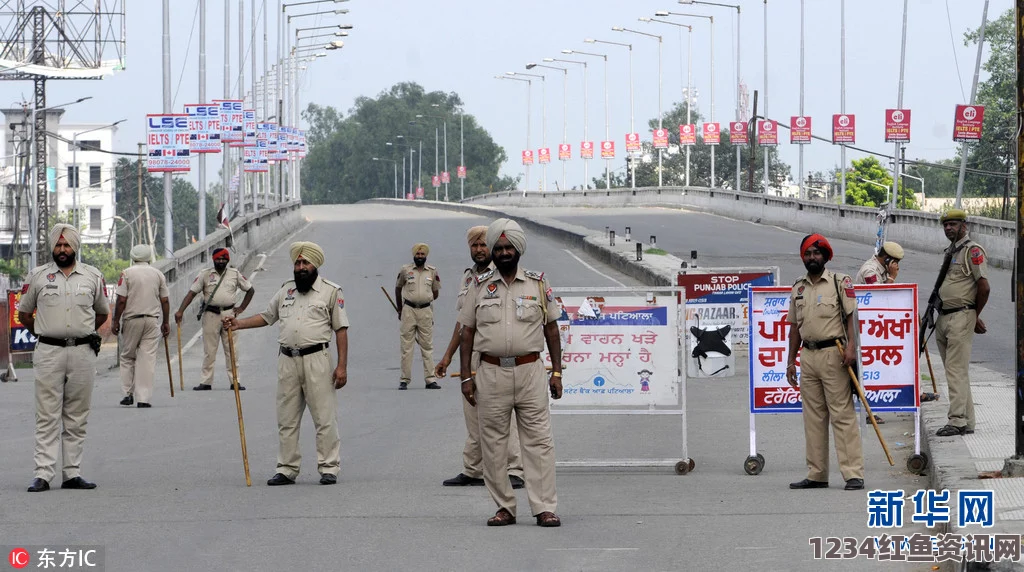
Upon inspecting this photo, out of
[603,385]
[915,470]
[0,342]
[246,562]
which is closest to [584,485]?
[603,385]

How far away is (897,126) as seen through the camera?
47.9 meters

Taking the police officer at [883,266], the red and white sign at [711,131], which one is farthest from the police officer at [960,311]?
the red and white sign at [711,131]

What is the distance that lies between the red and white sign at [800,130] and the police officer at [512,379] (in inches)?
1954

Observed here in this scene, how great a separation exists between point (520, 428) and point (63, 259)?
406 cm

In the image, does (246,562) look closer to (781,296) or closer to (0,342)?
(781,296)

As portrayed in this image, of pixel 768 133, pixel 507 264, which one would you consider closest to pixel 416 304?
pixel 507 264

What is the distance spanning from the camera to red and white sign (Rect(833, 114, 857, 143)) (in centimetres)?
5422

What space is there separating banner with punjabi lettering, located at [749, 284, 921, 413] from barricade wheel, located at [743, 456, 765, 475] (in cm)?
A: 59

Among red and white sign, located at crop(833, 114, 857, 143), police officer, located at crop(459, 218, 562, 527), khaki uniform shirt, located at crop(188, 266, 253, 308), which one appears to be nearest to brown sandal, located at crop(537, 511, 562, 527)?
police officer, located at crop(459, 218, 562, 527)

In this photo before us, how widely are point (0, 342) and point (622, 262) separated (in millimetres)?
15573

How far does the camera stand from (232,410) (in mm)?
16625

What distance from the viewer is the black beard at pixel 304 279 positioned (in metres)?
11.1

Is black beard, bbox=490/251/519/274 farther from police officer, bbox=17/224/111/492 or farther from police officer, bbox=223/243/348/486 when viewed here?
police officer, bbox=17/224/111/492

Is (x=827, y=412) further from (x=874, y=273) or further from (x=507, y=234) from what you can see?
(x=874, y=273)
